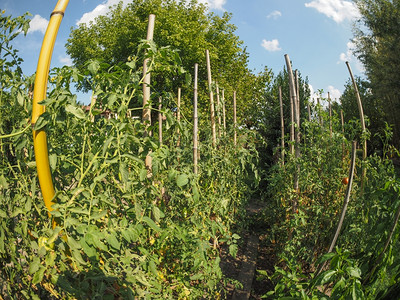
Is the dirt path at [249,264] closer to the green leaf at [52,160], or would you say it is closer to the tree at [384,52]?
the green leaf at [52,160]

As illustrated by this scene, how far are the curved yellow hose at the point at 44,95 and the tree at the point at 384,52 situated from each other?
595 inches

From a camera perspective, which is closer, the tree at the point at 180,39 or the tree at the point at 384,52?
the tree at the point at 384,52

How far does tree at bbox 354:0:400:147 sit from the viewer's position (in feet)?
45.8

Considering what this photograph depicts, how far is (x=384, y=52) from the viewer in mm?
14812

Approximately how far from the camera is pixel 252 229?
473cm

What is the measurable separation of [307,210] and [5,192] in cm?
261

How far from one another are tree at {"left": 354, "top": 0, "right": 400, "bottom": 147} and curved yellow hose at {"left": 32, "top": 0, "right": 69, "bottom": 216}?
49.6ft

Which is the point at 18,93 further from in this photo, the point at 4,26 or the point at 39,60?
the point at 4,26

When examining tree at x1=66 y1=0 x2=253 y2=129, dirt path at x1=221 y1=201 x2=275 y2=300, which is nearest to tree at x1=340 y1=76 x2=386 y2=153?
tree at x1=66 y1=0 x2=253 y2=129

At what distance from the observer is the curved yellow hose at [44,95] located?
104 cm

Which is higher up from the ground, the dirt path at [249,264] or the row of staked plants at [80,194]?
the row of staked plants at [80,194]

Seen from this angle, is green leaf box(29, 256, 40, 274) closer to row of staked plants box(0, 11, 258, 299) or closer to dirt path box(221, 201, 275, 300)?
row of staked plants box(0, 11, 258, 299)

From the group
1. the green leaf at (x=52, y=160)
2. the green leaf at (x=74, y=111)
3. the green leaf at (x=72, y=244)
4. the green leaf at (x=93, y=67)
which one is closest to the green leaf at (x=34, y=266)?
the green leaf at (x=72, y=244)

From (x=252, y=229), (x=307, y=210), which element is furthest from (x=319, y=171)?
(x=252, y=229)
